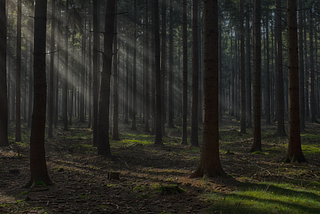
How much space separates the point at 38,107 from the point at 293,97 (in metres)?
8.61

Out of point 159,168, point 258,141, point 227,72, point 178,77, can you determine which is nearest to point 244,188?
point 159,168

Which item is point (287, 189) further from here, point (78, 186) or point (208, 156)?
point (78, 186)

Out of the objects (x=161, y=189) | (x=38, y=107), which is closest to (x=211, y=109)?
(x=161, y=189)

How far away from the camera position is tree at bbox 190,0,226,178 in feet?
24.0

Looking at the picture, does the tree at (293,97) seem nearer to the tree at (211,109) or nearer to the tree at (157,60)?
the tree at (211,109)

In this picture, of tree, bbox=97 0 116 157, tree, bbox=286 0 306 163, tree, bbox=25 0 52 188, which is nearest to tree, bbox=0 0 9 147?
tree, bbox=97 0 116 157

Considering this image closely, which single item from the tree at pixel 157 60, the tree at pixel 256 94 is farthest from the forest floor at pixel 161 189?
the tree at pixel 157 60

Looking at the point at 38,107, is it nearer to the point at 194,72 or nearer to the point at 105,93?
the point at 105,93

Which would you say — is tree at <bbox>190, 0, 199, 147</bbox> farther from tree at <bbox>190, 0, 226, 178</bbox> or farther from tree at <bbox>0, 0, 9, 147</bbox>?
tree at <bbox>0, 0, 9, 147</bbox>

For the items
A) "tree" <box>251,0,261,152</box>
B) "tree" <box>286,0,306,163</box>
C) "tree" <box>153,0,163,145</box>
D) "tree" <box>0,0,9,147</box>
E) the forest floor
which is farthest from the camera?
"tree" <box>153,0,163,145</box>

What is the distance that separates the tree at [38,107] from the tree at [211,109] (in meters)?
4.35

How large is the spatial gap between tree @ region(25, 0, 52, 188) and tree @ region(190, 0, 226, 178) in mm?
4348

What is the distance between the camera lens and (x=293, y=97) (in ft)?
30.8

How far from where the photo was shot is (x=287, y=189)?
615cm
